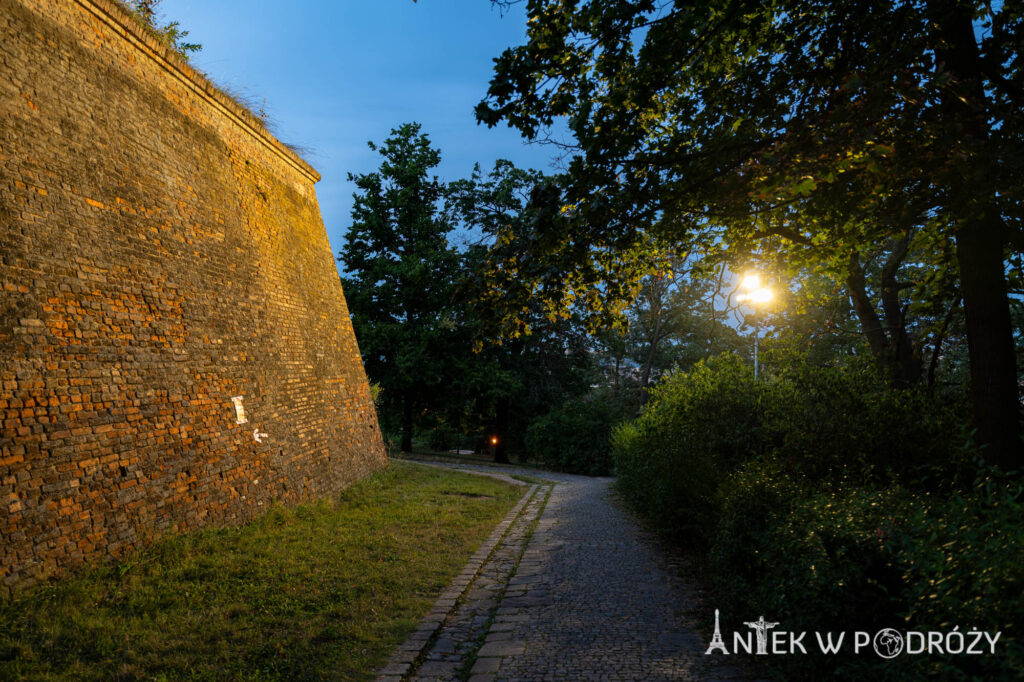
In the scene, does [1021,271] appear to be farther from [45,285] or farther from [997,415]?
[45,285]

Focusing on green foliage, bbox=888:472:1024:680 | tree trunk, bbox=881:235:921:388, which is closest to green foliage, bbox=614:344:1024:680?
green foliage, bbox=888:472:1024:680

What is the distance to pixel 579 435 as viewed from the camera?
23.3 meters

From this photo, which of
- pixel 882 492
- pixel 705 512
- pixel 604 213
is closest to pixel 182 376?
pixel 604 213

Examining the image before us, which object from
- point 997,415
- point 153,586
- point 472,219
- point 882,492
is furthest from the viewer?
point 472,219

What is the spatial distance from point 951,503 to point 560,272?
11.8 ft

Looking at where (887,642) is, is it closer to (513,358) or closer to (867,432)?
(867,432)

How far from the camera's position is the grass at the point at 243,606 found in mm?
3789

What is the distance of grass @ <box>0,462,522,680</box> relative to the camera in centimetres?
379

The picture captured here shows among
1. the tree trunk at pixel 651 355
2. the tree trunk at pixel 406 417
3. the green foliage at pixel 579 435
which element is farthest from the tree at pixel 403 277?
the tree trunk at pixel 651 355

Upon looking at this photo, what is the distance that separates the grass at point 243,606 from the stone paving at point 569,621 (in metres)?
0.42

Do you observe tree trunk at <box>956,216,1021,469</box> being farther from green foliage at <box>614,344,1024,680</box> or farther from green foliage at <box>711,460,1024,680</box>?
green foliage at <box>711,460,1024,680</box>

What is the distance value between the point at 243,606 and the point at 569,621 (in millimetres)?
2960

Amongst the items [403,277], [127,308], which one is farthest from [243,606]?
[403,277]

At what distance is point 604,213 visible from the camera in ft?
16.7
